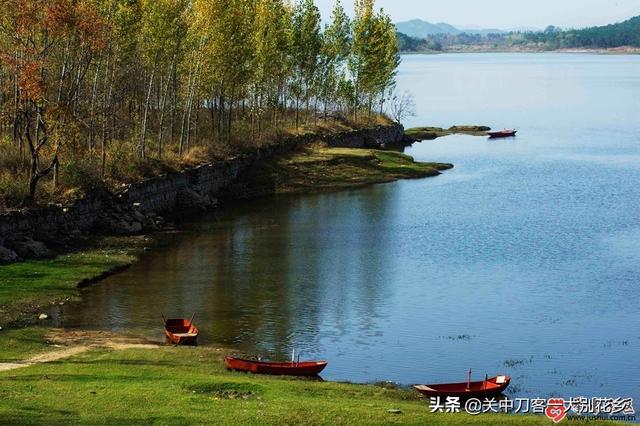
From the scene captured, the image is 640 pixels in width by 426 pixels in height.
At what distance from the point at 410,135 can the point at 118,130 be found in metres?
70.8

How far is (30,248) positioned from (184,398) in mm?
28332

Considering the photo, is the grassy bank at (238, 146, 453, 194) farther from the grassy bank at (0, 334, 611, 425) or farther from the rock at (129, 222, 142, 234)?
the grassy bank at (0, 334, 611, 425)

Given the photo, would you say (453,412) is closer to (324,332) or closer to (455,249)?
(324,332)

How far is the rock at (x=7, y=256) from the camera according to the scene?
51.6 m

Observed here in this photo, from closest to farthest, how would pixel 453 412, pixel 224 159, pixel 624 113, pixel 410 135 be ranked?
pixel 453 412 → pixel 224 159 → pixel 410 135 → pixel 624 113

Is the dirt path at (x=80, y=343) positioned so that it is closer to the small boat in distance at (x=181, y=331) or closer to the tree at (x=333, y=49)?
the small boat in distance at (x=181, y=331)

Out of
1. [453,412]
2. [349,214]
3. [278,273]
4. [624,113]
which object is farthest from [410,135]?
[453,412]

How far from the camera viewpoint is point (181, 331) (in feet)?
135

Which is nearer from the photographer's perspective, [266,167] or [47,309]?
[47,309]

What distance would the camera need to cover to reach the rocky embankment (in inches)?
2172

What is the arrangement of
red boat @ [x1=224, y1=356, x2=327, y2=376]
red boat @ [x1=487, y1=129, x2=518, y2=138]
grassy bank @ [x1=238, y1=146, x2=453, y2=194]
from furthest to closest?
red boat @ [x1=487, y1=129, x2=518, y2=138], grassy bank @ [x1=238, y1=146, x2=453, y2=194], red boat @ [x1=224, y1=356, x2=327, y2=376]

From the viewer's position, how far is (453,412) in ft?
97.0

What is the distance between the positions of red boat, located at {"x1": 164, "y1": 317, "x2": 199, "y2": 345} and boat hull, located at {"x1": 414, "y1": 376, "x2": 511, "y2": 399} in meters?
11.3

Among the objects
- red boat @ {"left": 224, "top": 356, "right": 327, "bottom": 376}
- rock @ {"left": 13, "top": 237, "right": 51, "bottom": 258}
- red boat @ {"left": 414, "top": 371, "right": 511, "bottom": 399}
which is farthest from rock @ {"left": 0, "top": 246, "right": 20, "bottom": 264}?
red boat @ {"left": 414, "top": 371, "right": 511, "bottom": 399}
